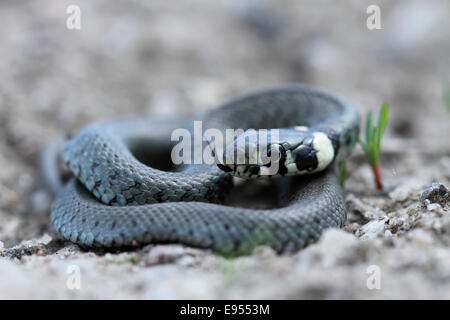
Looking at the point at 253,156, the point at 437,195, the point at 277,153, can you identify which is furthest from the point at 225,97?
the point at 437,195

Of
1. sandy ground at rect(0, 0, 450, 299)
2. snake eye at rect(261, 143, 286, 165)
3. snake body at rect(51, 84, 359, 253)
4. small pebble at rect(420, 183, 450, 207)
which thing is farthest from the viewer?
snake eye at rect(261, 143, 286, 165)

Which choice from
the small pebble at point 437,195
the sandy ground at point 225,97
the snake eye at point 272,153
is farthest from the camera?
the snake eye at point 272,153

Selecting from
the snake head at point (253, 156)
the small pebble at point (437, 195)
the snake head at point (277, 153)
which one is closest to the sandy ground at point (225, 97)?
the small pebble at point (437, 195)

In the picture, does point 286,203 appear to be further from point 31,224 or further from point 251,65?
point 251,65

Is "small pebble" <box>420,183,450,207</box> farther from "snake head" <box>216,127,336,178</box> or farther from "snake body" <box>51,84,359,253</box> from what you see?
"snake head" <box>216,127,336,178</box>

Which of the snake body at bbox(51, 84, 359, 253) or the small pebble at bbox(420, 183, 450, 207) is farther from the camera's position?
the small pebble at bbox(420, 183, 450, 207)

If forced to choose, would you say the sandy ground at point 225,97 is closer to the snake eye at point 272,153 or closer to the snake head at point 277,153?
the snake head at point 277,153

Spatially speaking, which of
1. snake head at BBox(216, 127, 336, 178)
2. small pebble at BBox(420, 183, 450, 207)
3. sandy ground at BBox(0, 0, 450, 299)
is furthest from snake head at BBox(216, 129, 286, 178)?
small pebble at BBox(420, 183, 450, 207)
